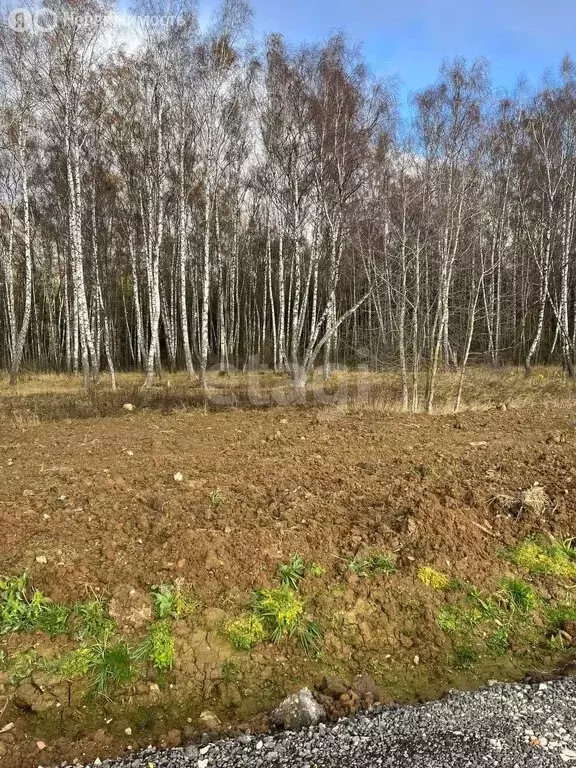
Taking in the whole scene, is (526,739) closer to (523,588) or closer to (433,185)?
(523,588)

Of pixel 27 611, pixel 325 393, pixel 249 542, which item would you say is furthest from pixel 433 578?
pixel 325 393

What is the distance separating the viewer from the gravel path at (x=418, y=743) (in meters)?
2.69

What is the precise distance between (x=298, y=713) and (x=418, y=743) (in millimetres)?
692

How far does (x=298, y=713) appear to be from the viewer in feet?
10.2

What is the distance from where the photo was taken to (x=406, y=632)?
412 cm

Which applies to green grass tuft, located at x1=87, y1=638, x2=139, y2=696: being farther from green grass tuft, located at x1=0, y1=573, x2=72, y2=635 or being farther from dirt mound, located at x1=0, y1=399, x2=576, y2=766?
green grass tuft, located at x1=0, y1=573, x2=72, y2=635

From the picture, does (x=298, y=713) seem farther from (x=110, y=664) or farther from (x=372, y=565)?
(x=372, y=565)

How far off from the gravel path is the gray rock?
9 centimetres

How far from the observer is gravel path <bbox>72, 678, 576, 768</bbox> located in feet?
8.84

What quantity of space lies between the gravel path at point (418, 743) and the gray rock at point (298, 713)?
0.31 feet

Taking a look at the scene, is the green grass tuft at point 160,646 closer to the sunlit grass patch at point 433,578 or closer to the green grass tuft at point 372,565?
the green grass tuft at point 372,565

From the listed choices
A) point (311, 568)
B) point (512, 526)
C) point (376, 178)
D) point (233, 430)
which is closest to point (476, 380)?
point (376, 178)

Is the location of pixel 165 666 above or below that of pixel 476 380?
below

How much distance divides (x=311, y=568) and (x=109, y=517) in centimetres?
204
